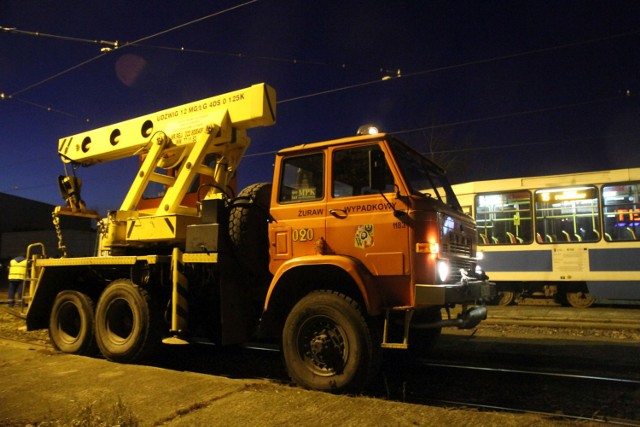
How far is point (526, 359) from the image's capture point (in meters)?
6.94

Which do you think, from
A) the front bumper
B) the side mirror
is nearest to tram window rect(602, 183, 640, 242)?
the front bumper

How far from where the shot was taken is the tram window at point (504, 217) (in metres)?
14.3

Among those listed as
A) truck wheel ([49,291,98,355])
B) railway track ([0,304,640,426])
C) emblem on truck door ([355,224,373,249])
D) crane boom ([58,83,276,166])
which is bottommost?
railway track ([0,304,640,426])

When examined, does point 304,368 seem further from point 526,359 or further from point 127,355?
point 526,359

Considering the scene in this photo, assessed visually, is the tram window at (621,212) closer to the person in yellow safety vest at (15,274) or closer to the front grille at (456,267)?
the front grille at (456,267)

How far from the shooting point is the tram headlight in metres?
4.96

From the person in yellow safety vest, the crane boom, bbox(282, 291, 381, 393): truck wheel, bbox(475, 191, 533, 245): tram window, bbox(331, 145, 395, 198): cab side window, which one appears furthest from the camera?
bbox(475, 191, 533, 245): tram window

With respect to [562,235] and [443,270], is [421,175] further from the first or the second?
[562,235]

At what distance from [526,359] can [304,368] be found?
3575mm

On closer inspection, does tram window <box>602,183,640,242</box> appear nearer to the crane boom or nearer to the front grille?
the front grille

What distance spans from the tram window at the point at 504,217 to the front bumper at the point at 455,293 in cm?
922

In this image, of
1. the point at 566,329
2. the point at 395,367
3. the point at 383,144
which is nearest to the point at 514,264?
the point at 566,329

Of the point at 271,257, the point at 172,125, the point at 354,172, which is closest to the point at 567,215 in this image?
the point at 354,172

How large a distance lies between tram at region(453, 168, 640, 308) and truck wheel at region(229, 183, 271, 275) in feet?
27.1
